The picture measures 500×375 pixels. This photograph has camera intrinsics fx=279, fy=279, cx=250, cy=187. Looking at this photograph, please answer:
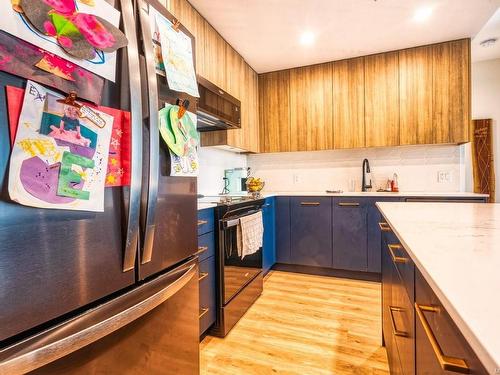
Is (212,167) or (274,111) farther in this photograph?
(274,111)

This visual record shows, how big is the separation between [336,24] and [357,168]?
5.46 feet

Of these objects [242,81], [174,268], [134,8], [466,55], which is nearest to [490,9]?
[466,55]

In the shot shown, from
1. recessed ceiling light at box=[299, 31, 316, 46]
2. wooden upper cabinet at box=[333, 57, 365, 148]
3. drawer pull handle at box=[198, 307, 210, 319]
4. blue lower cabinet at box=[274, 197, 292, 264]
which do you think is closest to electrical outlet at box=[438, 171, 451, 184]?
wooden upper cabinet at box=[333, 57, 365, 148]

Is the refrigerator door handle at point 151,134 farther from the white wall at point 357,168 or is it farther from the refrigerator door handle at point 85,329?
the white wall at point 357,168

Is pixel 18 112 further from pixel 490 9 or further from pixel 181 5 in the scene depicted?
pixel 490 9

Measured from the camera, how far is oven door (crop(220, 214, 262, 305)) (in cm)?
189

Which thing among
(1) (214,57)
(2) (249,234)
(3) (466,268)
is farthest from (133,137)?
(1) (214,57)

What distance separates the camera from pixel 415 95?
119 inches

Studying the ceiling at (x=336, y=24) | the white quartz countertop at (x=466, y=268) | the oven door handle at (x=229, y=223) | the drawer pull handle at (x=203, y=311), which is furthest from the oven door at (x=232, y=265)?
the ceiling at (x=336, y=24)

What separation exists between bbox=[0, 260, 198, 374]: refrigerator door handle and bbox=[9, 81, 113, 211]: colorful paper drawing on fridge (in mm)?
269

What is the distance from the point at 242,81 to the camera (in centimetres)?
320

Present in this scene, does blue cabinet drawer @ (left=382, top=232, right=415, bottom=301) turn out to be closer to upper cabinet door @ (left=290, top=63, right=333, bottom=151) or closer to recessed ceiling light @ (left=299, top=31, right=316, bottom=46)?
recessed ceiling light @ (left=299, top=31, right=316, bottom=46)

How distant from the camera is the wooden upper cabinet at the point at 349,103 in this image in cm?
323

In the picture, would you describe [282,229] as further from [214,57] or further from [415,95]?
[415,95]
